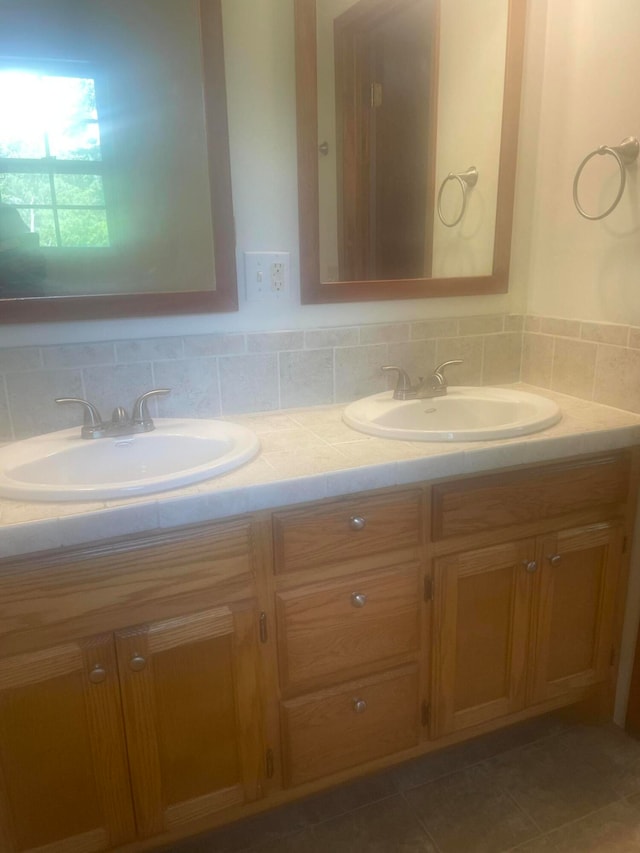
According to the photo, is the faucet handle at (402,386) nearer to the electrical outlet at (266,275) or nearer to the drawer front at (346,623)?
the electrical outlet at (266,275)

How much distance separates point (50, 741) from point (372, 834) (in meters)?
0.77

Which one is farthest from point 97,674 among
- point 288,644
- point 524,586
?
point 524,586

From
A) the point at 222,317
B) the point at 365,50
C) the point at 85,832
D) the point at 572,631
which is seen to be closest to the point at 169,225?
the point at 222,317

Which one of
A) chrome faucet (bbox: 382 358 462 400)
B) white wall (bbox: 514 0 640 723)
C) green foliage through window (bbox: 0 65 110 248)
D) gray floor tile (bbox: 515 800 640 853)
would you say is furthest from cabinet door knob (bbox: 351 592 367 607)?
green foliage through window (bbox: 0 65 110 248)

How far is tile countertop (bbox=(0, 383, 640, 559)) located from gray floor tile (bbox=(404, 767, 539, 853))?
829 millimetres

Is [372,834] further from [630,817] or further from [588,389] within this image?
[588,389]

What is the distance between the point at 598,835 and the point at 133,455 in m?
1.36

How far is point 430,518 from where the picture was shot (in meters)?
1.28

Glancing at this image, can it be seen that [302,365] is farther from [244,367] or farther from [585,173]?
[585,173]

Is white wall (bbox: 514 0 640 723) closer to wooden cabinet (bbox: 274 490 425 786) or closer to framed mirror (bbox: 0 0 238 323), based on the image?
wooden cabinet (bbox: 274 490 425 786)

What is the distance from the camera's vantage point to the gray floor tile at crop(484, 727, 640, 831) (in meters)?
1.43

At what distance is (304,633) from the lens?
1.21 metres

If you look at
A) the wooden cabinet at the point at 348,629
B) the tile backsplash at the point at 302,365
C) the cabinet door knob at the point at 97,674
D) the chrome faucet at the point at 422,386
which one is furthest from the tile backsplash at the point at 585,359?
the cabinet door knob at the point at 97,674

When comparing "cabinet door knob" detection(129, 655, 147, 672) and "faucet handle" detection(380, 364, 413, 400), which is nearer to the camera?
"cabinet door knob" detection(129, 655, 147, 672)
